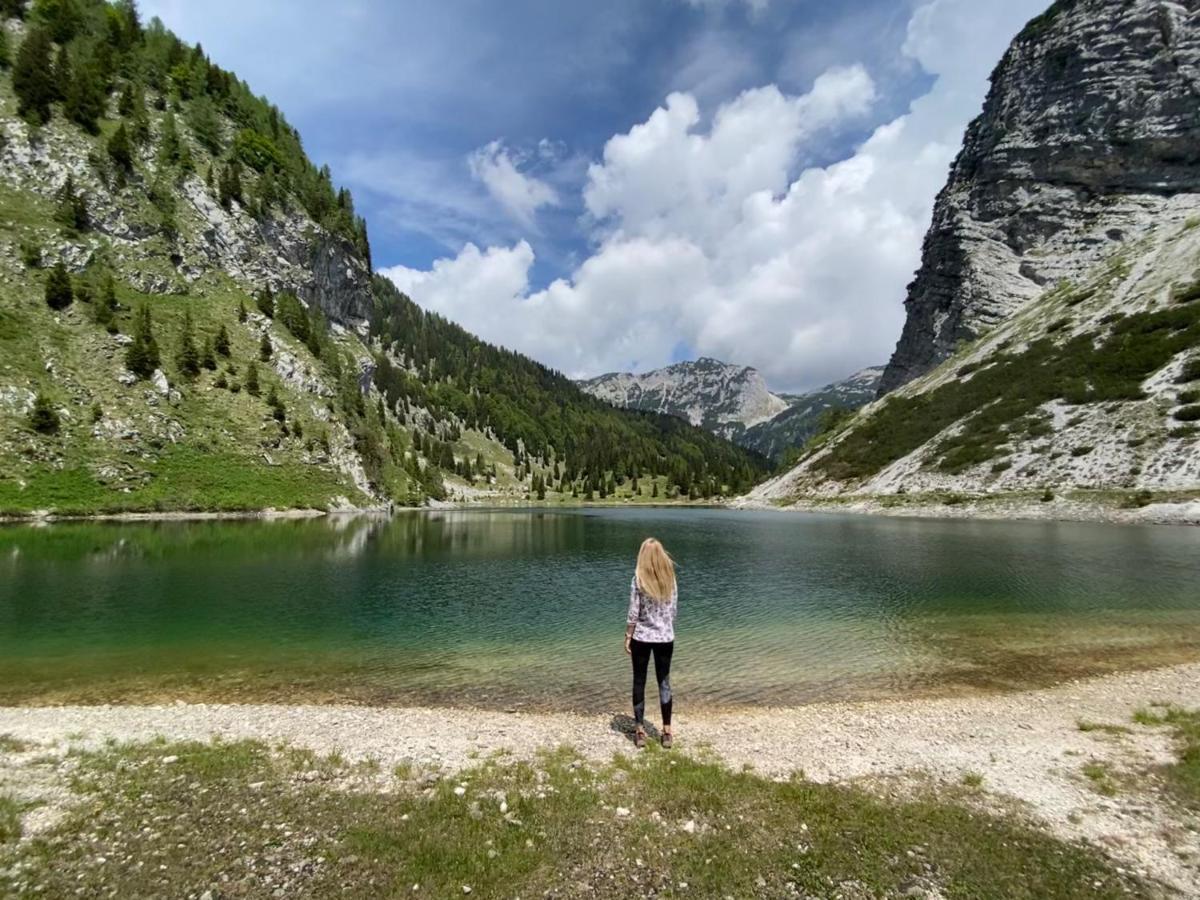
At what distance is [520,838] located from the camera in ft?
30.0

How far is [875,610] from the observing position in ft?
104

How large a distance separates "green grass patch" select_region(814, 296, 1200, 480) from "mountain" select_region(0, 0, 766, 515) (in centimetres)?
10953

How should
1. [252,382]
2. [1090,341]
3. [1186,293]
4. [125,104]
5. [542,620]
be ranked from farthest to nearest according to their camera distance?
[1090,341], [1186,293], [125,104], [252,382], [542,620]

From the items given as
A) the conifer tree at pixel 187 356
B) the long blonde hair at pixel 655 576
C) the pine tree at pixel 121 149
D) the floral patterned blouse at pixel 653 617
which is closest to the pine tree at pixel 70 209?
the pine tree at pixel 121 149

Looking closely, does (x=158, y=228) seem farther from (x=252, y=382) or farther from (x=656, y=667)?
(x=656, y=667)

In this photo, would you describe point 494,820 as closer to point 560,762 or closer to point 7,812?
point 560,762

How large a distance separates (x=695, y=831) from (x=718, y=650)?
15176 millimetres

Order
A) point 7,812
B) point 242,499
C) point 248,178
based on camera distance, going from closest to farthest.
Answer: point 7,812
point 242,499
point 248,178

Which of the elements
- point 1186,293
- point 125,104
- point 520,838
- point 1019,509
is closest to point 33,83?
point 125,104

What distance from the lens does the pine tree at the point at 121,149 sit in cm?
10475

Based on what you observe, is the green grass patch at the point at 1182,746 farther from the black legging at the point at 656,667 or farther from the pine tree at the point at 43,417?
the pine tree at the point at 43,417

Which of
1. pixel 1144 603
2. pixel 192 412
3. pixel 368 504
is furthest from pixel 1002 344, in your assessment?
pixel 192 412

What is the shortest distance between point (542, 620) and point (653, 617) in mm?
17504

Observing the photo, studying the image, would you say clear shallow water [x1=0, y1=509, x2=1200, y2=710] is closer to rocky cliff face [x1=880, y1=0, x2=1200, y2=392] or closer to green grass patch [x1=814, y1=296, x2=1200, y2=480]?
green grass patch [x1=814, y1=296, x2=1200, y2=480]
